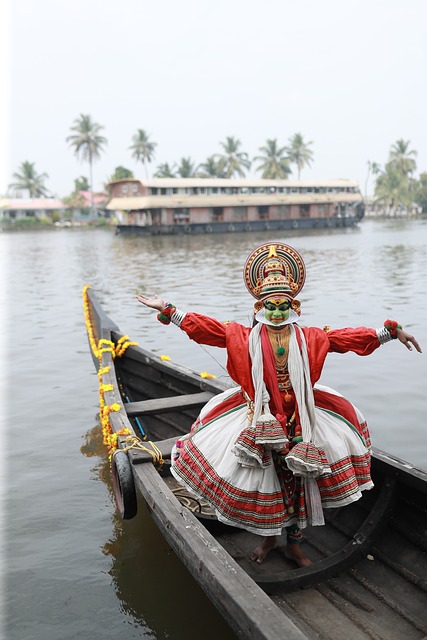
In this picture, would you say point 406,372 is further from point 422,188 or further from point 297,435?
point 422,188

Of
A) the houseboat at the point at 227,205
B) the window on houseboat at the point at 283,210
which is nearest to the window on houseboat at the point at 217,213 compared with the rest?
the houseboat at the point at 227,205

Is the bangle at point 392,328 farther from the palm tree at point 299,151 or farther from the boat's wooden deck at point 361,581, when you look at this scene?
the palm tree at point 299,151

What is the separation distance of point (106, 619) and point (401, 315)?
9324 millimetres

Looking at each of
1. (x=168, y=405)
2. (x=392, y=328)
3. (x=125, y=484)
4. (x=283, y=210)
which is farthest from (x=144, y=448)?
(x=283, y=210)

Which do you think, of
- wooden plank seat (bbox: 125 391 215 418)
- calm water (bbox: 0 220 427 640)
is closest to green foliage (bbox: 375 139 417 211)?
calm water (bbox: 0 220 427 640)

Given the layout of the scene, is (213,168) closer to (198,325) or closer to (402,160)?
(402,160)

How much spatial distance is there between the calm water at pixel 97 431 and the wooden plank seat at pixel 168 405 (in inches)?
33.1

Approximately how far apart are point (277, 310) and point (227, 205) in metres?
40.1

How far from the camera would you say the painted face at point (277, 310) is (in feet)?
9.46

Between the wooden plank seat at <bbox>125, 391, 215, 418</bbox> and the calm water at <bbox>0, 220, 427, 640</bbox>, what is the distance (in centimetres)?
84

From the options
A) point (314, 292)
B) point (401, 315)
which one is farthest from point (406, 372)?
point (314, 292)

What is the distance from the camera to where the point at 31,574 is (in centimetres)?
396

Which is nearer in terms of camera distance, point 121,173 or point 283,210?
point 283,210

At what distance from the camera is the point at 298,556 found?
3.15 m
